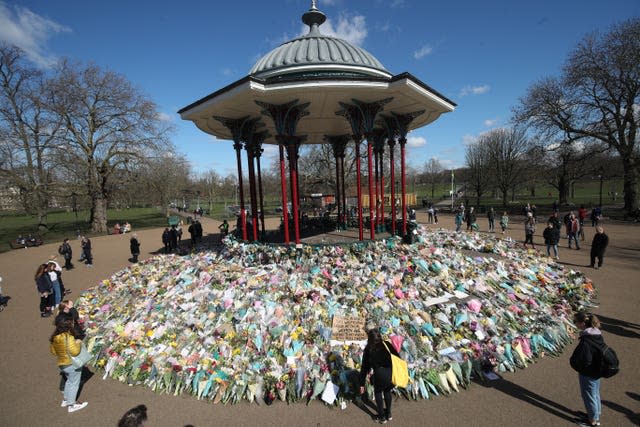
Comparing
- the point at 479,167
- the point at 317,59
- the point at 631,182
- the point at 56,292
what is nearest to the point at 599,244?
the point at 317,59

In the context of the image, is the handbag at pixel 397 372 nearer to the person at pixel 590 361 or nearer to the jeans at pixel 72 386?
the person at pixel 590 361

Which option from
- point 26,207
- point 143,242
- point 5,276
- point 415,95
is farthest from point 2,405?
point 26,207

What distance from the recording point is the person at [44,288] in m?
9.42

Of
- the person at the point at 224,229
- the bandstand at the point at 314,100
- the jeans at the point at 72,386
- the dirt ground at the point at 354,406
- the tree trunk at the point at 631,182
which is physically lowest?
the dirt ground at the point at 354,406

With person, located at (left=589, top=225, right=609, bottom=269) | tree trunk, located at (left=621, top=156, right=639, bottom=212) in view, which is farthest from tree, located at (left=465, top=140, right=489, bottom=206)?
person, located at (left=589, top=225, right=609, bottom=269)

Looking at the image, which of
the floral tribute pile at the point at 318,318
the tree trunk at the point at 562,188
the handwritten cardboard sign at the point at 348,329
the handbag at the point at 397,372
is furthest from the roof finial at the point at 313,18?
the tree trunk at the point at 562,188

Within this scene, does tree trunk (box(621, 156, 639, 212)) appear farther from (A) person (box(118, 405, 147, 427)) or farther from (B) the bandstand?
(A) person (box(118, 405, 147, 427))

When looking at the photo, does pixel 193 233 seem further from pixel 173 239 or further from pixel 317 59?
pixel 317 59

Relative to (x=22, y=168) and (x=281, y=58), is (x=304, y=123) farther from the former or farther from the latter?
(x=22, y=168)

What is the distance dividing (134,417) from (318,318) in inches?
145

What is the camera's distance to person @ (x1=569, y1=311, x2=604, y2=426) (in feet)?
13.2

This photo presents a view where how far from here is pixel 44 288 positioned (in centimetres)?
947

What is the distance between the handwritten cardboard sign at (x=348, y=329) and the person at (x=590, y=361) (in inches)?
136

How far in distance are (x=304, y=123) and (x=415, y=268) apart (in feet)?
26.9
